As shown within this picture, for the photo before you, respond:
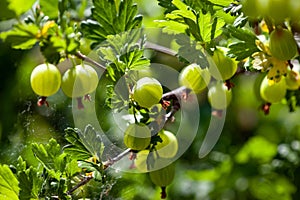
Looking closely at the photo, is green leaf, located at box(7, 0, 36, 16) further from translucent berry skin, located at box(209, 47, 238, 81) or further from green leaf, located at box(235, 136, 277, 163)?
green leaf, located at box(235, 136, 277, 163)

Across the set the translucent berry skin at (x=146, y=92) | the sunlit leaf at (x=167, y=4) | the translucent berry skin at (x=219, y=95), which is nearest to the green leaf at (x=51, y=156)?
the translucent berry skin at (x=146, y=92)

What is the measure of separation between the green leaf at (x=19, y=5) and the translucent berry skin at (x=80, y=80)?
0.48 feet

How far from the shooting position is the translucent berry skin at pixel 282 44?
2.39 feet

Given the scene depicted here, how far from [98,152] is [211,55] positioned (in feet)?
0.66

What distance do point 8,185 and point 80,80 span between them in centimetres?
17

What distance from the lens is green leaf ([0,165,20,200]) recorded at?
0.76 metres

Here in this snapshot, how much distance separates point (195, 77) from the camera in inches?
33.0

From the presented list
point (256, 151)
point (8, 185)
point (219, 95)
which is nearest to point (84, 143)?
point (8, 185)

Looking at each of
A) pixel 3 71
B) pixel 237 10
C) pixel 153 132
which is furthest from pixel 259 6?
pixel 3 71

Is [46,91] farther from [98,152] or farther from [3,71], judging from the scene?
[3,71]

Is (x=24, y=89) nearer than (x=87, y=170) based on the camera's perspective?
No

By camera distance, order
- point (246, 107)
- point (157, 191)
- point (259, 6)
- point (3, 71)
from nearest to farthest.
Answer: point (259, 6), point (157, 191), point (3, 71), point (246, 107)

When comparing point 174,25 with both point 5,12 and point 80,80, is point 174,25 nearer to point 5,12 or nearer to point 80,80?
point 80,80

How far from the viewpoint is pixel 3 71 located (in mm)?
1430
